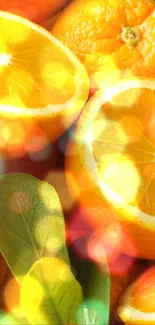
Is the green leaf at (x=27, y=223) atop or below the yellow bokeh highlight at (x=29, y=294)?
atop

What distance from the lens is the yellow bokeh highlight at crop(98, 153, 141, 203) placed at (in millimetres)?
734

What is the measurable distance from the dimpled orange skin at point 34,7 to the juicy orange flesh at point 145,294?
496 mm

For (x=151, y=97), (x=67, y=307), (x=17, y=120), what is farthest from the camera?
(x=151, y=97)

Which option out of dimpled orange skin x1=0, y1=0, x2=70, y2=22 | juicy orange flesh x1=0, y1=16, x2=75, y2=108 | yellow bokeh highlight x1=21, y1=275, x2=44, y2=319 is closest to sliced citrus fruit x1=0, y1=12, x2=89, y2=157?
juicy orange flesh x1=0, y1=16, x2=75, y2=108

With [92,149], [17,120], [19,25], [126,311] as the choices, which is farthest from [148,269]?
[19,25]

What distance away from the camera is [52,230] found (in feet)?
2.06

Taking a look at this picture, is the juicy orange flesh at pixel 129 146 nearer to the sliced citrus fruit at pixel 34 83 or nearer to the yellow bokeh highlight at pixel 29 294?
the sliced citrus fruit at pixel 34 83

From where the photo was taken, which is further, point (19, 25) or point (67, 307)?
point (19, 25)

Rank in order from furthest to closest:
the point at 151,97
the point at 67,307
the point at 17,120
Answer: the point at 151,97, the point at 17,120, the point at 67,307

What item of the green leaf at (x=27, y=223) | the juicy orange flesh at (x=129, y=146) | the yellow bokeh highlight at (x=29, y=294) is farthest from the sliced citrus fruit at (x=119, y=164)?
the yellow bokeh highlight at (x=29, y=294)

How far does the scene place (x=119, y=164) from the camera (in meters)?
0.75

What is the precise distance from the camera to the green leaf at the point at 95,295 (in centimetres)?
58

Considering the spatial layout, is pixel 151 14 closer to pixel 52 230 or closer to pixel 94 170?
pixel 94 170

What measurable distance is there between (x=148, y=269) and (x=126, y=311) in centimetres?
9
